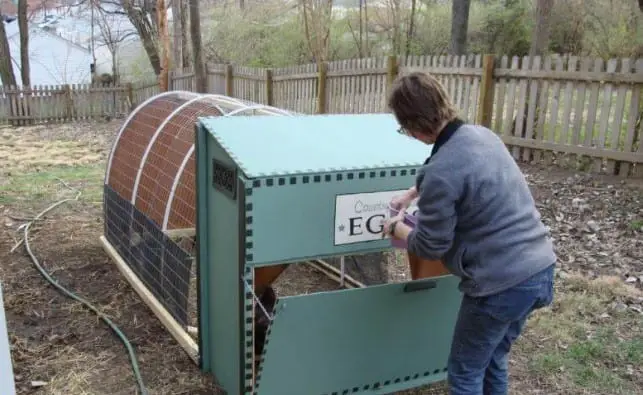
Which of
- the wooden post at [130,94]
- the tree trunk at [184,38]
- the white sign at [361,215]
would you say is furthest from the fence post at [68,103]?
the white sign at [361,215]

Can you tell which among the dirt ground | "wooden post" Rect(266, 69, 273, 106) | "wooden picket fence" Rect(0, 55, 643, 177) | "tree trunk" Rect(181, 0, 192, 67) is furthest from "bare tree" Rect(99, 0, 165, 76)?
the dirt ground

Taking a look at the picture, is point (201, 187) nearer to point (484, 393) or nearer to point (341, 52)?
point (484, 393)

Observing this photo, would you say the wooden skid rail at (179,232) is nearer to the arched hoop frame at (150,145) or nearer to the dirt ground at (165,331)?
the dirt ground at (165,331)

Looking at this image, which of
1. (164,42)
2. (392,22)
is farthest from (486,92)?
(392,22)

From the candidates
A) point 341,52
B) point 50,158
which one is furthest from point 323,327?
point 341,52

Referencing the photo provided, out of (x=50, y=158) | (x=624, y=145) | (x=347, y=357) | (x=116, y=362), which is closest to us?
(x=347, y=357)

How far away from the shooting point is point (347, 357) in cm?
320

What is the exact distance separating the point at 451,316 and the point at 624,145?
5.47 meters

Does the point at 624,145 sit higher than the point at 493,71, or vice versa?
the point at 493,71

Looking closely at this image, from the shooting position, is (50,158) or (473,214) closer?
(473,214)

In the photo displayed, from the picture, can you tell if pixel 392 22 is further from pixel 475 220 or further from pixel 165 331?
pixel 475 220

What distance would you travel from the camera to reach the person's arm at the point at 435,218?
2348mm

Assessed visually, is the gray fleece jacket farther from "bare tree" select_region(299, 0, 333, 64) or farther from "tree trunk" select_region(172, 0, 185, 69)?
"tree trunk" select_region(172, 0, 185, 69)

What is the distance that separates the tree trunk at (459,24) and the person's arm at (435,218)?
11.3 metres
